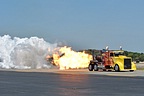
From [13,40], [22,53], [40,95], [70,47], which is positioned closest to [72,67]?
[70,47]

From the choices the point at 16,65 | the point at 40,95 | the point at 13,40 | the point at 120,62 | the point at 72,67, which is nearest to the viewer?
the point at 40,95

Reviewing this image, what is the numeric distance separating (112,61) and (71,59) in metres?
7.28

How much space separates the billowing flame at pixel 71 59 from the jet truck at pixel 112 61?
2829 millimetres

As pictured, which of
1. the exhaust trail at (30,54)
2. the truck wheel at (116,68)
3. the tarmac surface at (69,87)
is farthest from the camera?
the exhaust trail at (30,54)

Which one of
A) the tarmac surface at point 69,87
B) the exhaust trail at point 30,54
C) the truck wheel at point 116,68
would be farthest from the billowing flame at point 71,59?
the tarmac surface at point 69,87

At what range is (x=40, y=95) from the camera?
1939 cm

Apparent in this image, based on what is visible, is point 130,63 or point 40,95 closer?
point 40,95

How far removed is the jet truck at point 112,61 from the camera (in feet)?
170

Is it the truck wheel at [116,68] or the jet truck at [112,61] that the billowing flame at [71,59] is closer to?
the jet truck at [112,61]

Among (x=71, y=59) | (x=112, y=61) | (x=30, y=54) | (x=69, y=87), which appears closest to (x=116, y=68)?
(x=112, y=61)

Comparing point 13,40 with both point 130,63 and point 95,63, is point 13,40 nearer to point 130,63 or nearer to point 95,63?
point 95,63

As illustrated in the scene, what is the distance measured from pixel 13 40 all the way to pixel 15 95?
49034mm

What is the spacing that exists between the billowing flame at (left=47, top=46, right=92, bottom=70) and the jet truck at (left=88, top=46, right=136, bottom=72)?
283cm

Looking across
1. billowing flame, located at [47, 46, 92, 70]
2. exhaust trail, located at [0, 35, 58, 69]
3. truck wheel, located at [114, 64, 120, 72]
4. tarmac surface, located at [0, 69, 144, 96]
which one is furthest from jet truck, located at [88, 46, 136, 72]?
tarmac surface, located at [0, 69, 144, 96]
